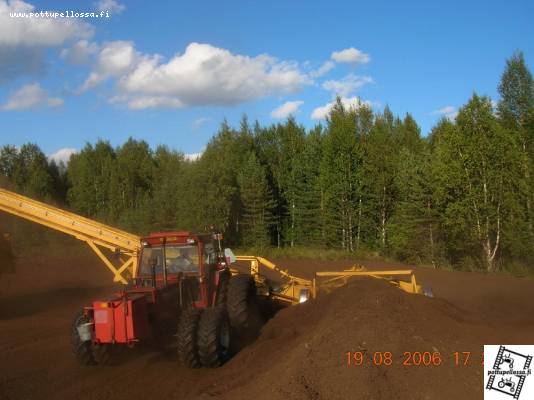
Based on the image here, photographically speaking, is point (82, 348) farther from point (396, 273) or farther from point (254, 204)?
point (254, 204)

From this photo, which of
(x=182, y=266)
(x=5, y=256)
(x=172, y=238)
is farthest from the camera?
(x=5, y=256)

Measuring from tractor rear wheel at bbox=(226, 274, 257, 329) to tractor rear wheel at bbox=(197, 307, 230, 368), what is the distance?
196 centimetres

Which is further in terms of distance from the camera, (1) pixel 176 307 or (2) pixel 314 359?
(1) pixel 176 307

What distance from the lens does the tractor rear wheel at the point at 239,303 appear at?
35.0ft

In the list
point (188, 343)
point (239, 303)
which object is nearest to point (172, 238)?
point (239, 303)

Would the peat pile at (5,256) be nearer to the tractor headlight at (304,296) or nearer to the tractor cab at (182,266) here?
the tractor cab at (182,266)

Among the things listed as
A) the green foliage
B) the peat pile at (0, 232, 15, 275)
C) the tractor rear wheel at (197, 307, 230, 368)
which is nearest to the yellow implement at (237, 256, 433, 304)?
the tractor rear wheel at (197, 307, 230, 368)

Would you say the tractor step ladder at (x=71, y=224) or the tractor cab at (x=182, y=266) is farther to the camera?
the tractor step ladder at (x=71, y=224)

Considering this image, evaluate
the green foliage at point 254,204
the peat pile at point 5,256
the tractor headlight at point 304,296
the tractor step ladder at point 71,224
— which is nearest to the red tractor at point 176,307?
the tractor headlight at point 304,296

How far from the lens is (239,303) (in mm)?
10719

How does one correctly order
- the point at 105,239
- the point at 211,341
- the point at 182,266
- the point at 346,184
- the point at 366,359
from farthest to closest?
the point at 346,184 → the point at 105,239 → the point at 182,266 → the point at 211,341 → the point at 366,359

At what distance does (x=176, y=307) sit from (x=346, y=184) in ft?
97.7

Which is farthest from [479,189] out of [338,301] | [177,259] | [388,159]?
[177,259]

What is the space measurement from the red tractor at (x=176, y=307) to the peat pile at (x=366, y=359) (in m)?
0.64
